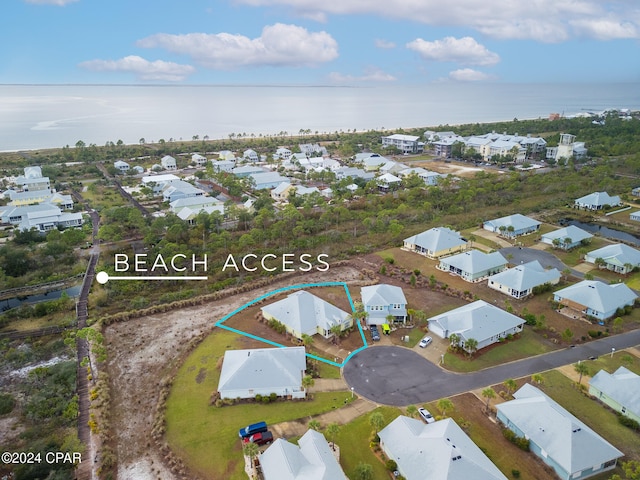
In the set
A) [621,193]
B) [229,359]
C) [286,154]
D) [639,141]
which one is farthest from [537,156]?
[229,359]

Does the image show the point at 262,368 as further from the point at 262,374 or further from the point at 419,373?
the point at 419,373

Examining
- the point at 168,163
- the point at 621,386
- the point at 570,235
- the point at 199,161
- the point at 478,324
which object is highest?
the point at 199,161

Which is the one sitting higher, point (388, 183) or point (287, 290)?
point (388, 183)

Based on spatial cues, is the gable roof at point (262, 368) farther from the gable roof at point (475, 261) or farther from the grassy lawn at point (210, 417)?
the gable roof at point (475, 261)

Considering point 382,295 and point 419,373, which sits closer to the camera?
point 419,373

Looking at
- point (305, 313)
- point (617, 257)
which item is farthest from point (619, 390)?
point (617, 257)

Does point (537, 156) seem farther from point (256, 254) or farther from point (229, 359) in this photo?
point (229, 359)

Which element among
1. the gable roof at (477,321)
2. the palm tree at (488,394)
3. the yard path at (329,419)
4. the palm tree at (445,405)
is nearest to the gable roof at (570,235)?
the gable roof at (477,321)

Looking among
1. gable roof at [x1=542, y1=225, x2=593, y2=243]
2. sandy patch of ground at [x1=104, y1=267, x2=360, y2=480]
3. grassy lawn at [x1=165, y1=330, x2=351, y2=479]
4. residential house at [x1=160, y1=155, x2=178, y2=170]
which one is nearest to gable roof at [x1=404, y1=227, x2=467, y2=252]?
sandy patch of ground at [x1=104, y1=267, x2=360, y2=480]
